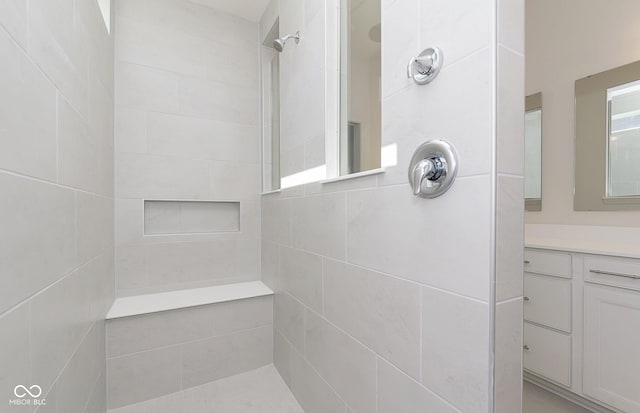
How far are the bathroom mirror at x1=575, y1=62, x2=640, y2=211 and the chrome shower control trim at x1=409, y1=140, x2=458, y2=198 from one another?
3.67 ft

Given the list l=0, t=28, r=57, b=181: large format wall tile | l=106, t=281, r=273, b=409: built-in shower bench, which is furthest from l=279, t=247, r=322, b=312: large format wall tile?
l=0, t=28, r=57, b=181: large format wall tile

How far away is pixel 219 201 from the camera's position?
213cm

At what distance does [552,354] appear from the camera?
4.38 ft

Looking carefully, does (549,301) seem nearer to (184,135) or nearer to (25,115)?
(25,115)

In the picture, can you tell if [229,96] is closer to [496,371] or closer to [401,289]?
[401,289]

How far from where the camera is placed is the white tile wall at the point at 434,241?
0.63 metres

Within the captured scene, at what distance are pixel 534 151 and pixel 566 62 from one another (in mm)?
494

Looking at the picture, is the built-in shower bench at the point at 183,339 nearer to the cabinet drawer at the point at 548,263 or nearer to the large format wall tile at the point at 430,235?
the large format wall tile at the point at 430,235

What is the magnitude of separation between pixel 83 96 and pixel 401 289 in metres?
1.47

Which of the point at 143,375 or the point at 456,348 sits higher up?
the point at 456,348

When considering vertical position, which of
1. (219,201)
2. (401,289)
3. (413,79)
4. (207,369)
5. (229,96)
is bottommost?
(207,369)

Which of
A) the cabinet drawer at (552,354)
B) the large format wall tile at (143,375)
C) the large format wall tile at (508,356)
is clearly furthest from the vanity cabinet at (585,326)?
the large format wall tile at (143,375)

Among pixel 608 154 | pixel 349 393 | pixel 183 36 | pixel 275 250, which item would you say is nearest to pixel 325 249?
pixel 349 393

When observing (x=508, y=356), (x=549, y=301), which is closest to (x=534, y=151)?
(x=549, y=301)
